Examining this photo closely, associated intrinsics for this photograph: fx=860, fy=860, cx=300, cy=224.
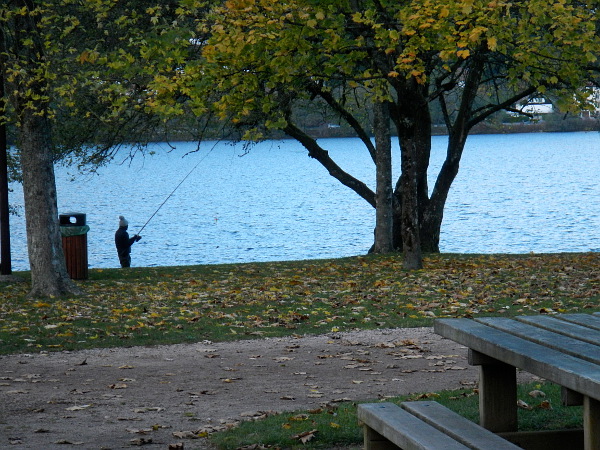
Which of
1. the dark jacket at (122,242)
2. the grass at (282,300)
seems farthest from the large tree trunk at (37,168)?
the dark jacket at (122,242)

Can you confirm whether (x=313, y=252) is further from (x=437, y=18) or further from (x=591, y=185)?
(x=591, y=185)

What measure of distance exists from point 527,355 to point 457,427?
44 centimetres

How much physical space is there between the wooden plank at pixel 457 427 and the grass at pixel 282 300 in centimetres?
511

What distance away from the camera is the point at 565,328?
4277mm

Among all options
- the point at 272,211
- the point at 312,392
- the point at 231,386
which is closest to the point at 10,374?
the point at 231,386

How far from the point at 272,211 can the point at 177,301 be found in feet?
128

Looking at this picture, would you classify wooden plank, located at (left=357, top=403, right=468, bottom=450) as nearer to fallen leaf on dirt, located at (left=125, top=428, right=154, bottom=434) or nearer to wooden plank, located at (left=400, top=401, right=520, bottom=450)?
wooden plank, located at (left=400, top=401, right=520, bottom=450)

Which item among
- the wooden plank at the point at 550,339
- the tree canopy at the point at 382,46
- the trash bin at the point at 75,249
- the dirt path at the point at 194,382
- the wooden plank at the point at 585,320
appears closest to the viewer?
the wooden plank at the point at 550,339

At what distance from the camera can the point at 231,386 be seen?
695 cm

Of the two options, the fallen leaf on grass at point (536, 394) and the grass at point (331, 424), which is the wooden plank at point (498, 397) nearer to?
the grass at point (331, 424)

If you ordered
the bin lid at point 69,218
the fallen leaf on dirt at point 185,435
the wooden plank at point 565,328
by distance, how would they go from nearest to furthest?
the wooden plank at point 565,328, the fallen leaf on dirt at point 185,435, the bin lid at point 69,218

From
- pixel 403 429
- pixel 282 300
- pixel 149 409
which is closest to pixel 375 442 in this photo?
pixel 403 429

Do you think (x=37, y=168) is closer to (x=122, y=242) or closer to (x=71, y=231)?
(x=71, y=231)

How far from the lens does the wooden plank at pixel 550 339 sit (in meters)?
3.69
